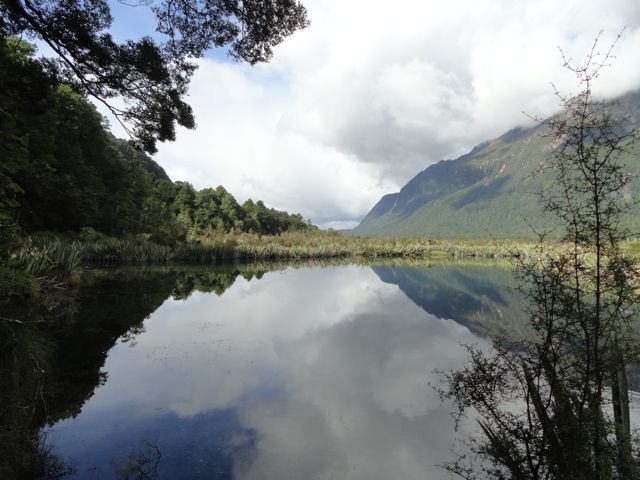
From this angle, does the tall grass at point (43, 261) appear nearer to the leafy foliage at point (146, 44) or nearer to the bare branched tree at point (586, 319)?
the leafy foliage at point (146, 44)

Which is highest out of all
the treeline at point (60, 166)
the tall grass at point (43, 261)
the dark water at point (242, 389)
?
the treeline at point (60, 166)

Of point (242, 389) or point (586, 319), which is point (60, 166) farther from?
point (586, 319)

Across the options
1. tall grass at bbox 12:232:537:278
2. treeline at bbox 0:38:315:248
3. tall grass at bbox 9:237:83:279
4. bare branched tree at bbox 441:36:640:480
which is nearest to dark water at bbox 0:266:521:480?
tall grass at bbox 9:237:83:279

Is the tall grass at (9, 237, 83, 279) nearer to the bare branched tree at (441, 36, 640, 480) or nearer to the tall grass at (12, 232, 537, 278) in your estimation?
the tall grass at (12, 232, 537, 278)

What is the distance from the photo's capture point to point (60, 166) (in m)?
28.1

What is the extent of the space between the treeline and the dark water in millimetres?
3910

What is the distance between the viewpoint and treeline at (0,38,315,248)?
6.46 meters

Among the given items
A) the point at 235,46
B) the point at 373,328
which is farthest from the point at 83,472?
the point at 373,328

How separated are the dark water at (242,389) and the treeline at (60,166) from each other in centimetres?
391

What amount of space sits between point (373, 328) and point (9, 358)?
31.4ft

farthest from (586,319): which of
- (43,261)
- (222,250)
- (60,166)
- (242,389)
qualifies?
(222,250)

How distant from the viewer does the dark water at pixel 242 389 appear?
15.4 ft

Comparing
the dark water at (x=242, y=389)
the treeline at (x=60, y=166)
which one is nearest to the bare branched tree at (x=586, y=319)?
the dark water at (x=242, y=389)

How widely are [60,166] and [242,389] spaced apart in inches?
1127
